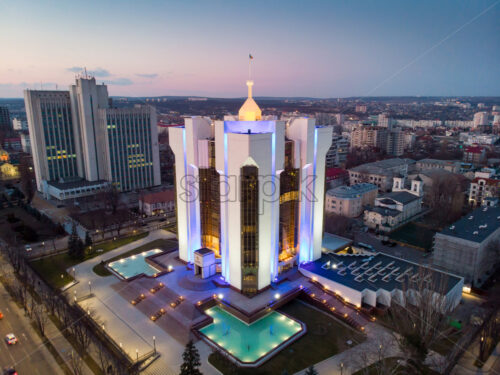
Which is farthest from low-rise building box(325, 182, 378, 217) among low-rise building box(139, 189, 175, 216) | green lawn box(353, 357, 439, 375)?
green lawn box(353, 357, 439, 375)

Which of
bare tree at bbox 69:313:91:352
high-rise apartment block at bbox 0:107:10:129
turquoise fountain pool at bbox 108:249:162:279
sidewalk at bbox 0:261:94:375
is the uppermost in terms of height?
high-rise apartment block at bbox 0:107:10:129

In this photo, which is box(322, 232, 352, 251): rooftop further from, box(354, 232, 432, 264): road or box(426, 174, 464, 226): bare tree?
box(426, 174, 464, 226): bare tree

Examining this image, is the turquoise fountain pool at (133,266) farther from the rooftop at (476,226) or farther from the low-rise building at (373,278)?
the rooftop at (476,226)

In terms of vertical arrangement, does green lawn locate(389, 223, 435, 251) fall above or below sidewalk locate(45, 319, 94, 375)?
above

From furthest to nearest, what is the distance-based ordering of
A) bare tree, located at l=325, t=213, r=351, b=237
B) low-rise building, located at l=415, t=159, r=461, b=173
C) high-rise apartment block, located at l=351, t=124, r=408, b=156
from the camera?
high-rise apartment block, located at l=351, t=124, r=408, b=156, low-rise building, located at l=415, t=159, r=461, b=173, bare tree, located at l=325, t=213, r=351, b=237

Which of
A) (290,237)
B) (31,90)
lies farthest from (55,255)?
(31,90)

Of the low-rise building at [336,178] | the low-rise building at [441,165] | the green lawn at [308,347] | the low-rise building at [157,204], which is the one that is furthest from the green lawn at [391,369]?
the low-rise building at [441,165]

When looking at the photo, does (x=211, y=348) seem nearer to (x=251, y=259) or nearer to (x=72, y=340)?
(x=251, y=259)

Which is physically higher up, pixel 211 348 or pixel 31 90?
pixel 31 90
